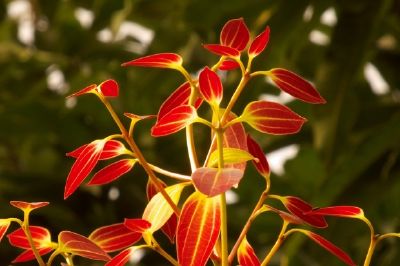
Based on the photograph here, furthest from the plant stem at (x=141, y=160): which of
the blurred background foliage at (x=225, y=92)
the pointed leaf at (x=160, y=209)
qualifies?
the blurred background foliage at (x=225, y=92)

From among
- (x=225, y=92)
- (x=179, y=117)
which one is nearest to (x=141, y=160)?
(x=179, y=117)

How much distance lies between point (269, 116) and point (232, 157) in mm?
27

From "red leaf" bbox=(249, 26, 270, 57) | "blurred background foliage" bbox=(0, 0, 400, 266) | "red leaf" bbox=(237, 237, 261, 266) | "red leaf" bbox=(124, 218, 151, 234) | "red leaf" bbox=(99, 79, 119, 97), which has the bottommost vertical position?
"blurred background foliage" bbox=(0, 0, 400, 266)

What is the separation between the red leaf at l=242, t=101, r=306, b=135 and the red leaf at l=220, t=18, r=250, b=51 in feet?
0.10

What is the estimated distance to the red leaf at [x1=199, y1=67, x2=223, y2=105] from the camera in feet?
1.11

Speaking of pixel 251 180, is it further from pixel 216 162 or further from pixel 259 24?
pixel 216 162

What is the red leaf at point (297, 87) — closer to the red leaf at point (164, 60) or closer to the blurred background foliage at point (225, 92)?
the red leaf at point (164, 60)

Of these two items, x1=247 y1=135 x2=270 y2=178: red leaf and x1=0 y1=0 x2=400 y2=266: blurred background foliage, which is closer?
x1=247 y1=135 x2=270 y2=178: red leaf

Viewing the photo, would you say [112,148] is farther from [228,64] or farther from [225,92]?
[225,92]

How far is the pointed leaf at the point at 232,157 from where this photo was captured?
327mm

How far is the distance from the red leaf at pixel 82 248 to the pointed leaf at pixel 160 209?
0.08 feet

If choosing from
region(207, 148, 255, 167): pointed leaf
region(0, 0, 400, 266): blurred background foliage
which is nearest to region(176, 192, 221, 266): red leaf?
region(207, 148, 255, 167): pointed leaf

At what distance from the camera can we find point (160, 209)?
360mm

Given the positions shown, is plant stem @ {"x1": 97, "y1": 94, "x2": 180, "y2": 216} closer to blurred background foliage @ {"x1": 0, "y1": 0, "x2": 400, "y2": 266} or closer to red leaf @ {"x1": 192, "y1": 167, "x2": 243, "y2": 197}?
red leaf @ {"x1": 192, "y1": 167, "x2": 243, "y2": 197}
